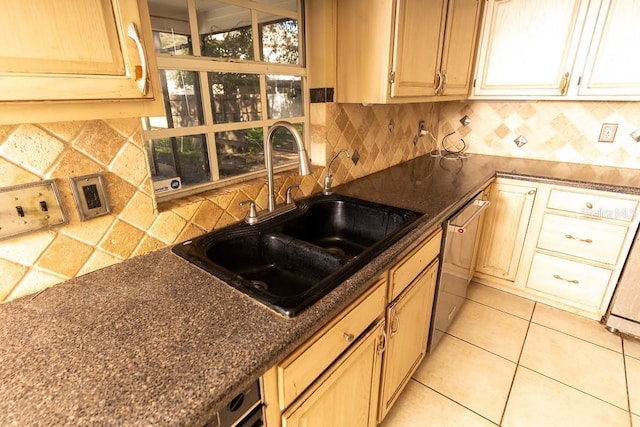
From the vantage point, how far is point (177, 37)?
3.64ft

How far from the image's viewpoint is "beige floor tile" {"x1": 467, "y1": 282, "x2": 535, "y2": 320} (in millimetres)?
2129

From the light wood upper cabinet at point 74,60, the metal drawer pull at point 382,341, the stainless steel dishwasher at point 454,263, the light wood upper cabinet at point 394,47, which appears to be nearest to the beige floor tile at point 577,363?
the stainless steel dishwasher at point 454,263

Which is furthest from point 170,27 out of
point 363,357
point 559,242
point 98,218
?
point 559,242

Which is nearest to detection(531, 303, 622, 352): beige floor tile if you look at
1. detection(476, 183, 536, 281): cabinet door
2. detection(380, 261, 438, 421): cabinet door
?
detection(476, 183, 536, 281): cabinet door

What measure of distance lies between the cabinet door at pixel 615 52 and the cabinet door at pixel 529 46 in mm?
91

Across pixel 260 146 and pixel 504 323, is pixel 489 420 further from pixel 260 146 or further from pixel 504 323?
pixel 260 146

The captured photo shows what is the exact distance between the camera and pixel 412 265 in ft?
3.95

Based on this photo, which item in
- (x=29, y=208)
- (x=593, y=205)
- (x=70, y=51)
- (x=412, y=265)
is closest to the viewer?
(x=70, y=51)

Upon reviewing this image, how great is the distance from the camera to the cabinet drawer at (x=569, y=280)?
1940mm

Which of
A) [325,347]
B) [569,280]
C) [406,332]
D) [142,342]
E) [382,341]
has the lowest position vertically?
[569,280]

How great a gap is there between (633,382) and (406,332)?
4.22ft

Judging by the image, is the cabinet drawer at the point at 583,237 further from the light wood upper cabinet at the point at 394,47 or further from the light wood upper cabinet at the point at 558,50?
the light wood upper cabinet at the point at 394,47

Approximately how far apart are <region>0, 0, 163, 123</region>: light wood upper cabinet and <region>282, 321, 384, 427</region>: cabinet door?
771 millimetres

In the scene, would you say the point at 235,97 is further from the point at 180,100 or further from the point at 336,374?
the point at 336,374
